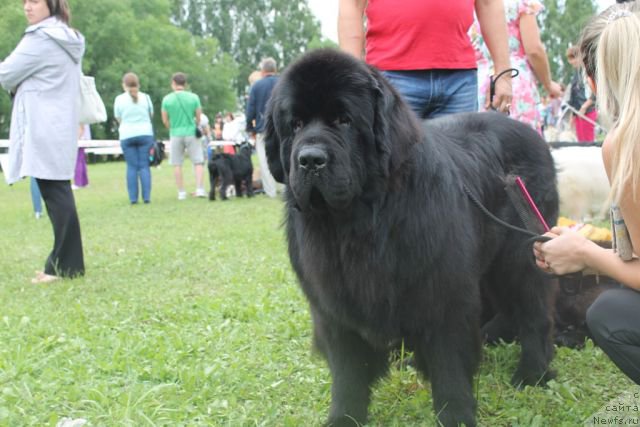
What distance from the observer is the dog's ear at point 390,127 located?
7.56ft

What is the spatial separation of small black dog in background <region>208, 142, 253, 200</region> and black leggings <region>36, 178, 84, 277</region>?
259 inches

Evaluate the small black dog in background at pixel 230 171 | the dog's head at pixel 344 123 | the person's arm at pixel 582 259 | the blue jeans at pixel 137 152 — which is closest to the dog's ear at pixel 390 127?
the dog's head at pixel 344 123

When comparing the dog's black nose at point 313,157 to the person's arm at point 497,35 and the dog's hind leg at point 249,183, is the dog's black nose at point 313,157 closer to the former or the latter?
the person's arm at point 497,35

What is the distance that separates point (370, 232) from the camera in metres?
2.32

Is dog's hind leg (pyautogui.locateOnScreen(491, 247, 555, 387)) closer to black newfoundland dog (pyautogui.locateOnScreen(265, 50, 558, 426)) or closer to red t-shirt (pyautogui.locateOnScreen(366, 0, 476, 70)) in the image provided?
black newfoundland dog (pyautogui.locateOnScreen(265, 50, 558, 426))

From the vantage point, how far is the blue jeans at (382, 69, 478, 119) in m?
3.36

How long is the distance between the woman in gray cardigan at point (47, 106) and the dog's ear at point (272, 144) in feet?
9.49

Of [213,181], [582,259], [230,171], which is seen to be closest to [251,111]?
[230,171]

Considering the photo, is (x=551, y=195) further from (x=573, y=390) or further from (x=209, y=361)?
(x=209, y=361)

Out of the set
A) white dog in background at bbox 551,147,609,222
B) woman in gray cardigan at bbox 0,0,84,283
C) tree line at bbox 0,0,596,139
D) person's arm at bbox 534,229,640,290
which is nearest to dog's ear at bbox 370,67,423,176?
person's arm at bbox 534,229,640,290

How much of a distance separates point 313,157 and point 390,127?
32cm

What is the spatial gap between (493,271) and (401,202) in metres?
0.89

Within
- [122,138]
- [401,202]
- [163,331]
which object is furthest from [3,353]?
[122,138]

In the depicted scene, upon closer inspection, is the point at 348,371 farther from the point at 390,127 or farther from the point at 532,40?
the point at 532,40
